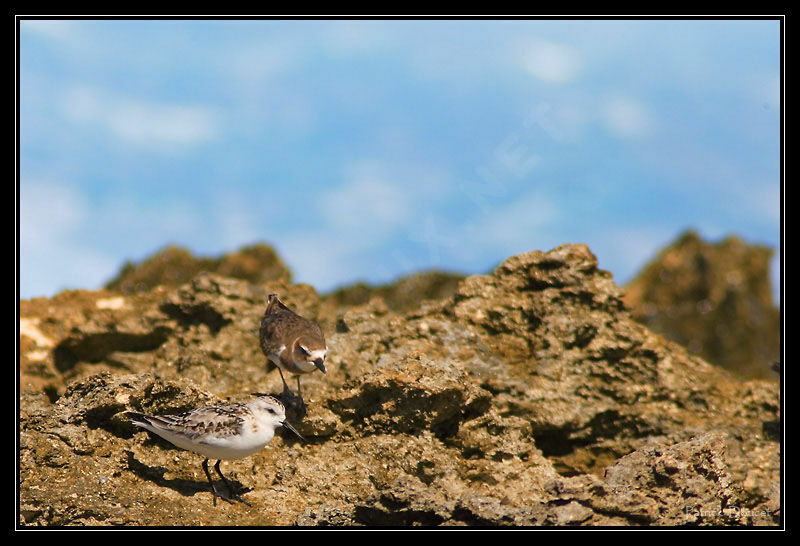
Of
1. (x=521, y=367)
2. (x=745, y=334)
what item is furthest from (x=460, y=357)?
(x=745, y=334)

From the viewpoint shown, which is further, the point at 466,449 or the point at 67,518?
the point at 466,449

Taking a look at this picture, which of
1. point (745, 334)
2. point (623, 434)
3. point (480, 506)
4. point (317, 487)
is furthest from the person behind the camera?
point (745, 334)

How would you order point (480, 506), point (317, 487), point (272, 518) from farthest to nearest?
point (317, 487)
point (272, 518)
point (480, 506)

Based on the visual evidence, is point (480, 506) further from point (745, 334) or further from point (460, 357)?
point (745, 334)

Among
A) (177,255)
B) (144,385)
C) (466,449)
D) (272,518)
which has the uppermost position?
(177,255)

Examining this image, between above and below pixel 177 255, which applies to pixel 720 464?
below

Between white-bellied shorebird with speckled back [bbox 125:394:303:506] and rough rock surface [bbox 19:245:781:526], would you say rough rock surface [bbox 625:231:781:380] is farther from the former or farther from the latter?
white-bellied shorebird with speckled back [bbox 125:394:303:506]

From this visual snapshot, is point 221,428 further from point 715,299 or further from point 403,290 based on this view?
point 715,299
